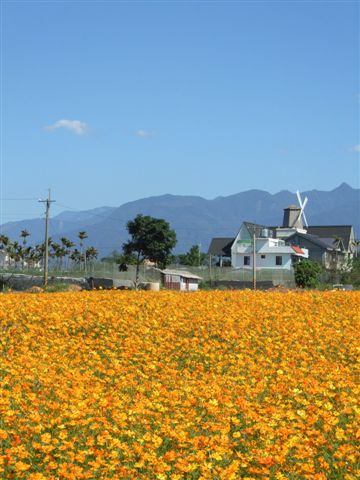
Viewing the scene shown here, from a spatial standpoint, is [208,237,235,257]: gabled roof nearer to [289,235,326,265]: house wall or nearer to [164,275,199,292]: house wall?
[289,235,326,265]: house wall

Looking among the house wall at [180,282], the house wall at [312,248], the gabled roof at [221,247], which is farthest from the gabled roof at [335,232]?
the house wall at [180,282]

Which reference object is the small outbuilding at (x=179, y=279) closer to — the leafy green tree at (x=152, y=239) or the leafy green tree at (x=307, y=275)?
the leafy green tree at (x=152, y=239)

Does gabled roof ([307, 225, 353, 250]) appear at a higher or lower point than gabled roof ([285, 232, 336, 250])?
higher

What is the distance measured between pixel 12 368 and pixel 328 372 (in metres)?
5.42

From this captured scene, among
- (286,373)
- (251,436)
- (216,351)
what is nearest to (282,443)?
(251,436)

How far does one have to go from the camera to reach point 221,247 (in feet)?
360

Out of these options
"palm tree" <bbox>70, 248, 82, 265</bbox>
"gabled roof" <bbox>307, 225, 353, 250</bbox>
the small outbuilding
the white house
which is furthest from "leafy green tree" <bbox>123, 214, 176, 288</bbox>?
"gabled roof" <bbox>307, 225, 353, 250</bbox>

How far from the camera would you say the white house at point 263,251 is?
311 ft

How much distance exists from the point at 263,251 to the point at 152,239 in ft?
77.4

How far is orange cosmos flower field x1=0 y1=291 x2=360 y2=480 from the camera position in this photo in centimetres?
790

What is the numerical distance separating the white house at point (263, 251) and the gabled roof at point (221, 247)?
15.0 feet

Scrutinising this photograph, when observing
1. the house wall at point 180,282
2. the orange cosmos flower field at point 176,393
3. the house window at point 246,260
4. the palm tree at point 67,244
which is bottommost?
the orange cosmos flower field at point 176,393

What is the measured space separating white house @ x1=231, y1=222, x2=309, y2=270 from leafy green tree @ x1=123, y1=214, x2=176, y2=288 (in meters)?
20.0

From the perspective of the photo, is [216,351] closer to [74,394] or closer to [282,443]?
[74,394]
